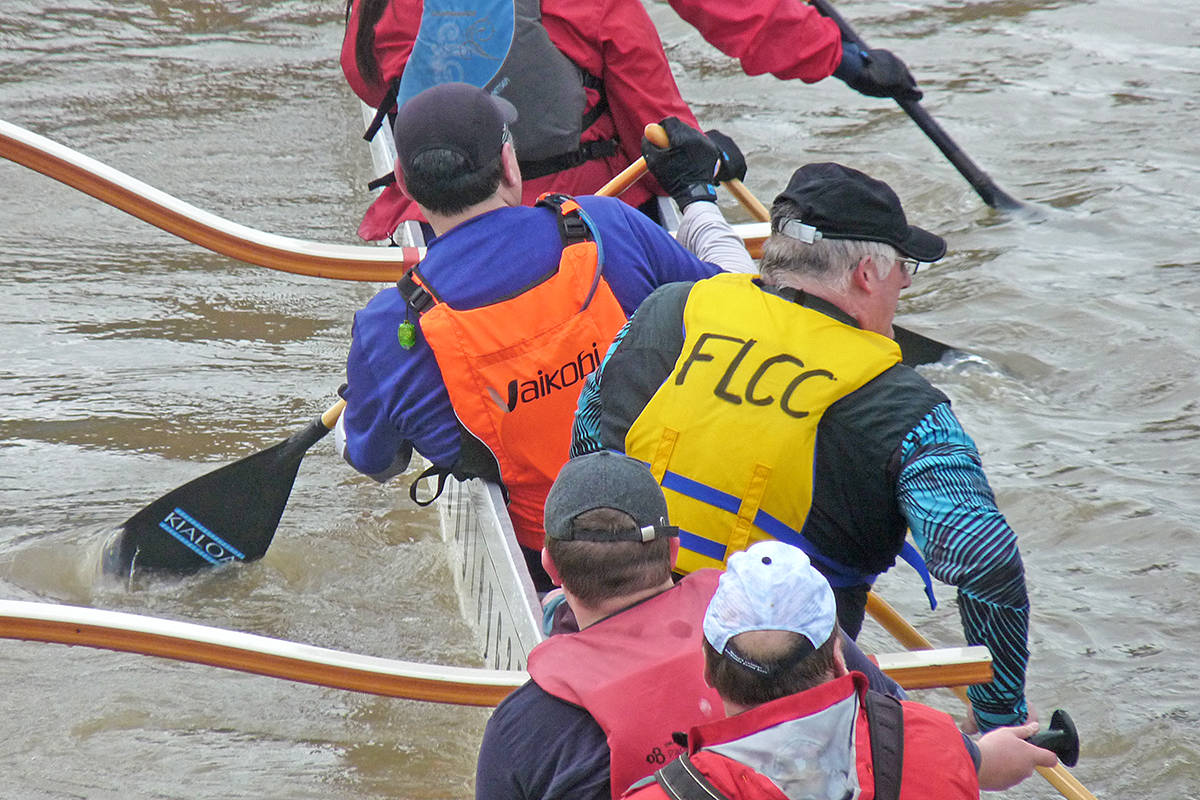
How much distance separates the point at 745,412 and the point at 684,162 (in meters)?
1.47

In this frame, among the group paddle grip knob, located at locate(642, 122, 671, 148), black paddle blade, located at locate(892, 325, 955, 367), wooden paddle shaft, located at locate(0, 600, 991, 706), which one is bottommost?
black paddle blade, located at locate(892, 325, 955, 367)

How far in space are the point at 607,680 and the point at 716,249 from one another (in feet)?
5.04

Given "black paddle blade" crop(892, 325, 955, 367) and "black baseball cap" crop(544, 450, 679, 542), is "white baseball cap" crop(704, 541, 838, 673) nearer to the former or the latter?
"black baseball cap" crop(544, 450, 679, 542)

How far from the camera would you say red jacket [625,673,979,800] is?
1.45 metres

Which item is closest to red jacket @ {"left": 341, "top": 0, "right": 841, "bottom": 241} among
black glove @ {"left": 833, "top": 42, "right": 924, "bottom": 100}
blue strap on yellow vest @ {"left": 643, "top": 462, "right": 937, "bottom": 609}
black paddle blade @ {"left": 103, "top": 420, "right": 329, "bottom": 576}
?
black glove @ {"left": 833, "top": 42, "right": 924, "bottom": 100}

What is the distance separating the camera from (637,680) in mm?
1698

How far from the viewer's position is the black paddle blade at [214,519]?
375 centimetres

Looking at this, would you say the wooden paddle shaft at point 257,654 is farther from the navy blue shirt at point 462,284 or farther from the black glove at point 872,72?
the black glove at point 872,72

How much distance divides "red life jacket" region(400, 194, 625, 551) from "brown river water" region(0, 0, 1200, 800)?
41.2 inches

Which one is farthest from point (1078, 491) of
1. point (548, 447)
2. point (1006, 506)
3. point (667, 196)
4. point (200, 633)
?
point (200, 633)

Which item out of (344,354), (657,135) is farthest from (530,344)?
(344,354)

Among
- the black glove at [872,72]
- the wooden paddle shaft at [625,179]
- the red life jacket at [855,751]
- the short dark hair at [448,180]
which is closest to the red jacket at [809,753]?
the red life jacket at [855,751]

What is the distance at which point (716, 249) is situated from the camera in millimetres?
3029

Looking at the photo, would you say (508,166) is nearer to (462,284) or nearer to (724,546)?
(462,284)
